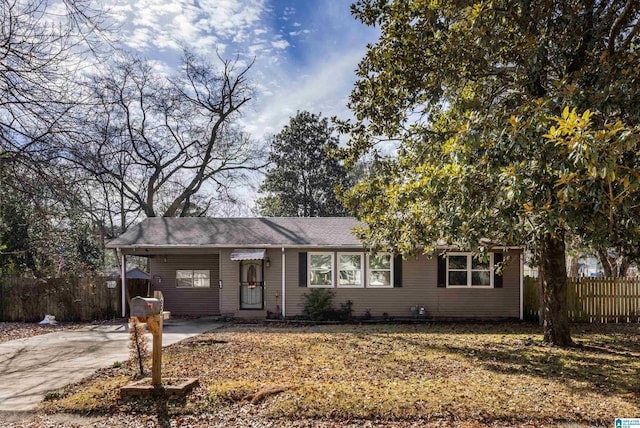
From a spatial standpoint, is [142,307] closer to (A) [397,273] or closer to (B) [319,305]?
(B) [319,305]

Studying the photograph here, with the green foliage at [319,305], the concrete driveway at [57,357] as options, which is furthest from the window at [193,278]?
the green foliage at [319,305]

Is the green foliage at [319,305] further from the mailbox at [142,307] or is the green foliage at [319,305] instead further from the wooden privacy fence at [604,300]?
the mailbox at [142,307]

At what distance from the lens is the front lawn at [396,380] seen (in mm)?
5148

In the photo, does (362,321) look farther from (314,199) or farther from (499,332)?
(314,199)

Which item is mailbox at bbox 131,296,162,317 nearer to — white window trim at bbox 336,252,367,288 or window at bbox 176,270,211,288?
white window trim at bbox 336,252,367,288

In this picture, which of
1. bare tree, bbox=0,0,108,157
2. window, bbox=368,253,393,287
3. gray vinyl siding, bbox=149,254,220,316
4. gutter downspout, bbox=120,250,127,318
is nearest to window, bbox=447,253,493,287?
window, bbox=368,253,393,287

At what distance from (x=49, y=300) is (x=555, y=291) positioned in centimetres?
1439

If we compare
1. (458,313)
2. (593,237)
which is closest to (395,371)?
(593,237)

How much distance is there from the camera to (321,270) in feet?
47.3

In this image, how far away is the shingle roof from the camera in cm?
1430

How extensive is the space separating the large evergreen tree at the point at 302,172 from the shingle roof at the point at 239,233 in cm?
1399

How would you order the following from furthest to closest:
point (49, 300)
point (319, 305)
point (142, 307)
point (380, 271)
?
point (49, 300)
point (380, 271)
point (319, 305)
point (142, 307)

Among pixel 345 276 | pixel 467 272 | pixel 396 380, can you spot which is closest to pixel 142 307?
pixel 396 380

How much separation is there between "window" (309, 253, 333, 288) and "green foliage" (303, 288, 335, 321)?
1.03 feet
